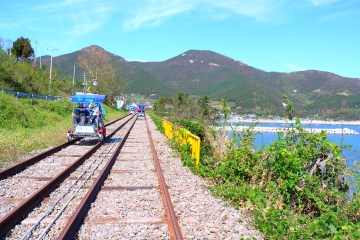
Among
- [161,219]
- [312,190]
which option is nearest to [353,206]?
[312,190]

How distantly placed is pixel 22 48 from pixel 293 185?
70974 millimetres

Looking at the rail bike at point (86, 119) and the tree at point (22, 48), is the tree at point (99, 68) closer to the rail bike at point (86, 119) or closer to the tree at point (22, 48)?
the tree at point (22, 48)

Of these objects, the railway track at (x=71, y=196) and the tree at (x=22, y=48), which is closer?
the railway track at (x=71, y=196)

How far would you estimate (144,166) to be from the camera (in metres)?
12.8

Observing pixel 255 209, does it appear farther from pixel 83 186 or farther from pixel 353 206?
pixel 83 186

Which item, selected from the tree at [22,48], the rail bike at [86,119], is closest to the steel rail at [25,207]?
the rail bike at [86,119]

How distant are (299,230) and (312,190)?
8.21 feet

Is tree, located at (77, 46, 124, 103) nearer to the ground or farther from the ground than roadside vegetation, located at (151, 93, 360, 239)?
farther from the ground

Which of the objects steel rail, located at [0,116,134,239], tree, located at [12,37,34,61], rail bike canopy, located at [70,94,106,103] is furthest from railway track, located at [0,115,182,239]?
tree, located at [12,37,34,61]

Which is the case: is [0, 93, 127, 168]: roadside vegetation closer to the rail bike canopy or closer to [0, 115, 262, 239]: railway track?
[0, 115, 262, 239]: railway track

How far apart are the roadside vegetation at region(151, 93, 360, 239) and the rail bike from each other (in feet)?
27.2

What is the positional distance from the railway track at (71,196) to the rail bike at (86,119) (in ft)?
13.0

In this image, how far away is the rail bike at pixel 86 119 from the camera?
710 inches

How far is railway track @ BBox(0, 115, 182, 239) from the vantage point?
6012 mm
